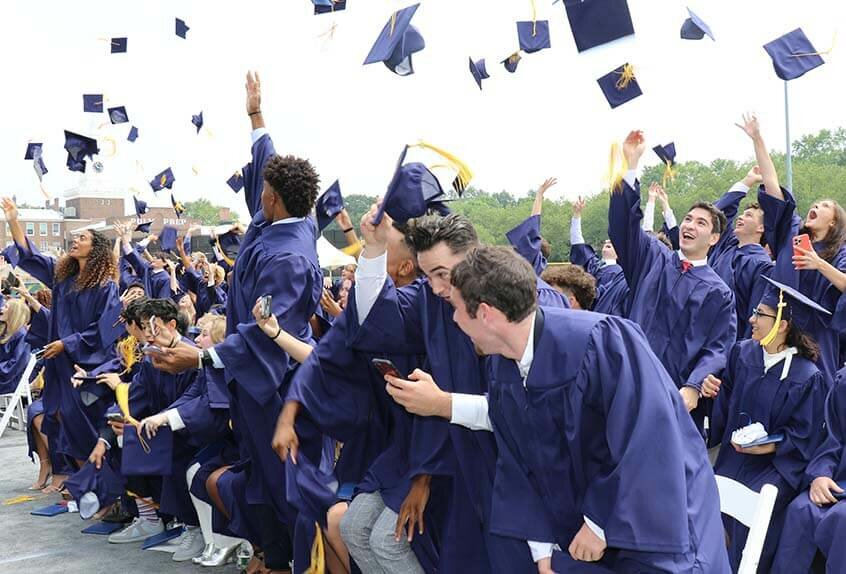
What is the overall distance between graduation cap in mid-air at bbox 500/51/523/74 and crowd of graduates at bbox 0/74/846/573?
918 millimetres

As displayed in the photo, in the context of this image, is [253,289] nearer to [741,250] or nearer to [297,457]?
[297,457]

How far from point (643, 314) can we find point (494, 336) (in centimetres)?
296

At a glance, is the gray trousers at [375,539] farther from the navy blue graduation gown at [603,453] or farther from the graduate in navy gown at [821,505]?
the graduate in navy gown at [821,505]

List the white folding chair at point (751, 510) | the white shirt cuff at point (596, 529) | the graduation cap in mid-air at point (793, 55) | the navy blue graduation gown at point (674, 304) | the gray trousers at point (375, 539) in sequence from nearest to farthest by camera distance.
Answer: the white shirt cuff at point (596, 529) → the white folding chair at point (751, 510) → the gray trousers at point (375, 539) → the navy blue graduation gown at point (674, 304) → the graduation cap in mid-air at point (793, 55)

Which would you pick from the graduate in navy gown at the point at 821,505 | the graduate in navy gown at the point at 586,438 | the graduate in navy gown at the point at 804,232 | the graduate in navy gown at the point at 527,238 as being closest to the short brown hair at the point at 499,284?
the graduate in navy gown at the point at 586,438

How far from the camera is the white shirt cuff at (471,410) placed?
9.99ft

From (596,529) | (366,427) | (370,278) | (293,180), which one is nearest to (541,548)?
(596,529)

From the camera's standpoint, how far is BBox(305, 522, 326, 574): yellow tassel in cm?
401

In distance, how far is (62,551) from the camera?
571 centimetres

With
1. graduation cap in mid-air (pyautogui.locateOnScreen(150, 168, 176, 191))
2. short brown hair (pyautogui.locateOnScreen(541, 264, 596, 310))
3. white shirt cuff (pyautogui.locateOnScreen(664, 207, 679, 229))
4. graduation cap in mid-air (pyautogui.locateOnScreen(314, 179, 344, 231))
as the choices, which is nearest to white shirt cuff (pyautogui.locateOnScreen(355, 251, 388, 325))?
graduation cap in mid-air (pyautogui.locateOnScreen(314, 179, 344, 231))

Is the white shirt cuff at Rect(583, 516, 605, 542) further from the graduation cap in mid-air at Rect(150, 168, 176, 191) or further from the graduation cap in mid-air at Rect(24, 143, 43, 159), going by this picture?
the graduation cap in mid-air at Rect(150, 168, 176, 191)

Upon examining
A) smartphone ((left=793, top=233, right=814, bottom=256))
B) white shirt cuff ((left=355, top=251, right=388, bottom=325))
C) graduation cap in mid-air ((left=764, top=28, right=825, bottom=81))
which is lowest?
smartphone ((left=793, top=233, right=814, bottom=256))

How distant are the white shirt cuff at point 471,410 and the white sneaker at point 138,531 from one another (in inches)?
142

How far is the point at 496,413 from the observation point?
276 centimetres
